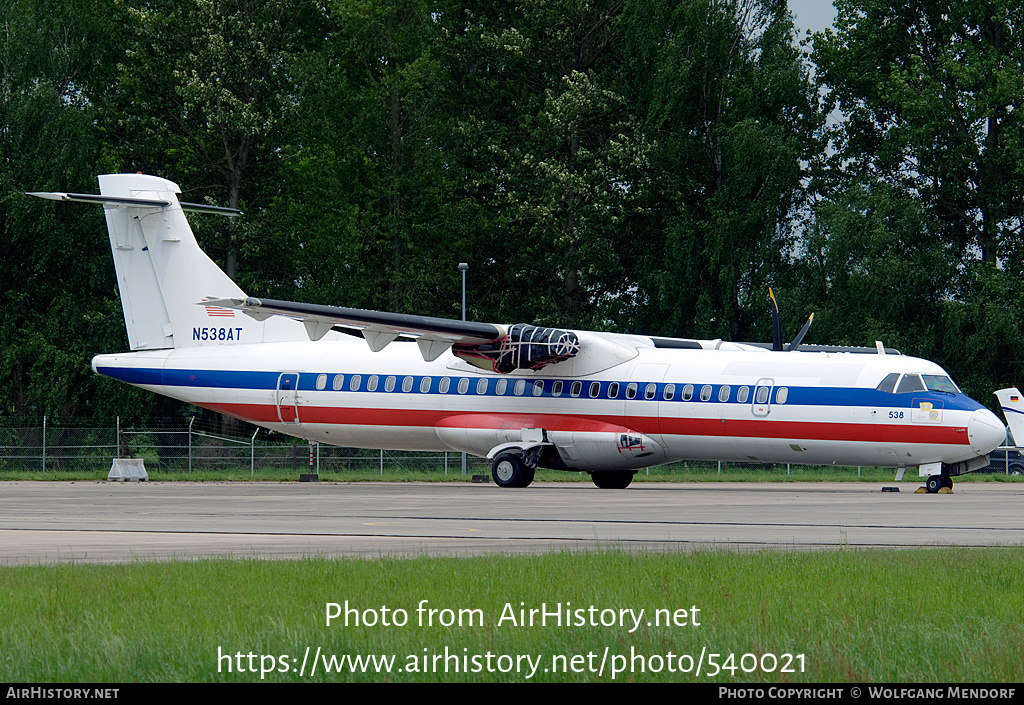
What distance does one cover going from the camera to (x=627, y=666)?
312 inches

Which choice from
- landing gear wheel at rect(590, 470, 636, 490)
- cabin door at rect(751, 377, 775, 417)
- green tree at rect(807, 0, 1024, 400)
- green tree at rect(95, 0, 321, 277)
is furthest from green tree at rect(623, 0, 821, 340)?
cabin door at rect(751, 377, 775, 417)

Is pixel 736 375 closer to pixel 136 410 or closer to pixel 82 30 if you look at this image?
pixel 136 410

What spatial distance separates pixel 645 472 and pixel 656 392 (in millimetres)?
14219

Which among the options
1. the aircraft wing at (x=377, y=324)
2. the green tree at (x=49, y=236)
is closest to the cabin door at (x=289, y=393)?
the aircraft wing at (x=377, y=324)

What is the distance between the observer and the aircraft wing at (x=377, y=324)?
28234mm

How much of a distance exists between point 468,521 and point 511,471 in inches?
420

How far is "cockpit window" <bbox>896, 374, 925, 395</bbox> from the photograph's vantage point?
89.8 ft

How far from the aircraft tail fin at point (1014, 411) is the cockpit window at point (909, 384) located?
52.3 feet

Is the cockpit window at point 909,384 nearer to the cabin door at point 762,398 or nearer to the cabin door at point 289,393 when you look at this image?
the cabin door at point 762,398

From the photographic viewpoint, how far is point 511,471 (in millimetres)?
31219

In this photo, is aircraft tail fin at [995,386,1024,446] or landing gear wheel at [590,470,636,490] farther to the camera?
aircraft tail fin at [995,386,1024,446]

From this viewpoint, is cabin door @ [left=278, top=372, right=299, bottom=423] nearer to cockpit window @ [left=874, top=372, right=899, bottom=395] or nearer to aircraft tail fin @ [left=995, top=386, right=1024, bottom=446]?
cockpit window @ [left=874, top=372, right=899, bottom=395]

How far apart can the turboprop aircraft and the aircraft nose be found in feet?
0.13

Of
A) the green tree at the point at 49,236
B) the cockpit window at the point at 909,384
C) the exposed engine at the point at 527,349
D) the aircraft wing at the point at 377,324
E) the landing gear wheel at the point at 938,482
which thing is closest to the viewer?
the cockpit window at the point at 909,384
